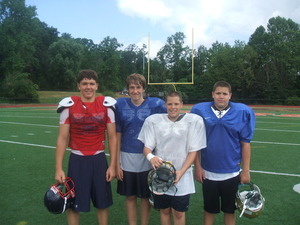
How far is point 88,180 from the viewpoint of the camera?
Answer: 2.65 m

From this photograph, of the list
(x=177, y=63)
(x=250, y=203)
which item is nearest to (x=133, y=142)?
(x=250, y=203)

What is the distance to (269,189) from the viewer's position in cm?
431

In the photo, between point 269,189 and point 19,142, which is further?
point 19,142

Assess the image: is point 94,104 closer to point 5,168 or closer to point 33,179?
point 33,179

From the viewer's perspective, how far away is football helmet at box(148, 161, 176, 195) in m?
2.38

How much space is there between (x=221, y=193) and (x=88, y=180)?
4.10ft

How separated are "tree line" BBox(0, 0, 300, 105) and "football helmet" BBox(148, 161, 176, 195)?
→ 25.0 m

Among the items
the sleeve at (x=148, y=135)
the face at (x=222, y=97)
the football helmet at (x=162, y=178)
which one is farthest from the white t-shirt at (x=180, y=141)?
the face at (x=222, y=97)

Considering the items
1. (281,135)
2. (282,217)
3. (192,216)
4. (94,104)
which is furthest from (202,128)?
(281,135)

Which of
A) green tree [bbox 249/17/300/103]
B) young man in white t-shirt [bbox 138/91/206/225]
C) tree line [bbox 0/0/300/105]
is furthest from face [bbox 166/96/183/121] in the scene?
green tree [bbox 249/17/300/103]

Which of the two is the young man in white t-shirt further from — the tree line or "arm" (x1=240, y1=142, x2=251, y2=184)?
the tree line

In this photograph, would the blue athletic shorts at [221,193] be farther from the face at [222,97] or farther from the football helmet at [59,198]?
the football helmet at [59,198]

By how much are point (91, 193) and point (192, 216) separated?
4.53 feet

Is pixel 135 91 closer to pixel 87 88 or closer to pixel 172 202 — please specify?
pixel 87 88
